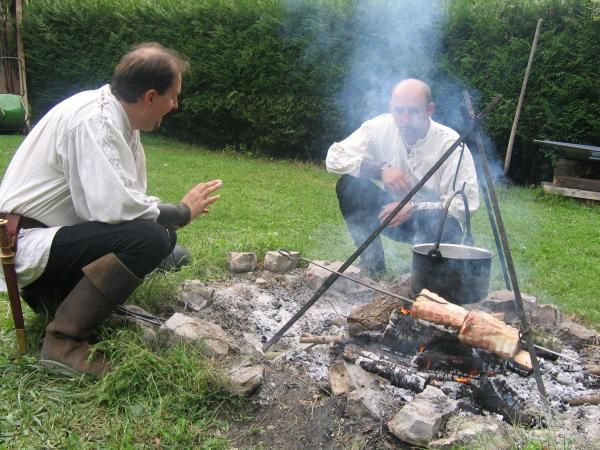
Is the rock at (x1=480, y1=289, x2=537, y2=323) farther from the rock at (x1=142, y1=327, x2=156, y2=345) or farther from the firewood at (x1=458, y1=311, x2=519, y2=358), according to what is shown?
the rock at (x1=142, y1=327, x2=156, y2=345)

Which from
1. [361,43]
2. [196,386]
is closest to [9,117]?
[361,43]

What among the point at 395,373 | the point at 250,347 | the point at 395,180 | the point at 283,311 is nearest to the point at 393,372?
the point at 395,373

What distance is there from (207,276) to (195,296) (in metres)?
0.46

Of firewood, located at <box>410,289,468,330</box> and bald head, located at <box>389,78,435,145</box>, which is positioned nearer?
firewood, located at <box>410,289,468,330</box>

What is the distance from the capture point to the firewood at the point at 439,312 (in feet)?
8.65

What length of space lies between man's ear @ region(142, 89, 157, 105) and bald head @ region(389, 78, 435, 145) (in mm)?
1702

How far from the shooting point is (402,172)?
377 centimetres

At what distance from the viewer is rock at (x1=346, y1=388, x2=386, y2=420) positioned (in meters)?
2.33

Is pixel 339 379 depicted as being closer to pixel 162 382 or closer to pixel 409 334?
pixel 409 334

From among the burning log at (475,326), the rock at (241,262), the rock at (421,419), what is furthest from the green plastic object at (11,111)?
the rock at (421,419)

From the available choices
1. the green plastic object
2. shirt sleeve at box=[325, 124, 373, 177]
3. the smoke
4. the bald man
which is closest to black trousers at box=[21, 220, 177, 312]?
the bald man

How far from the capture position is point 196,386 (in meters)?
2.47

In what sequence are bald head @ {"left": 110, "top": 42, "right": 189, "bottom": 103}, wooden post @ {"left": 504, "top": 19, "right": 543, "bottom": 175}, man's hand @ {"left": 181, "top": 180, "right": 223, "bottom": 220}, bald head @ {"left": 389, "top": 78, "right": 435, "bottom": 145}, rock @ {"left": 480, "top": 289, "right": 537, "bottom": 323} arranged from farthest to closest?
wooden post @ {"left": 504, "top": 19, "right": 543, "bottom": 175}, bald head @ {"left": 389, "top": 78, "right": 435, "bottom": 145}, rock @ {"left": 480, "top": 289, "right": 537, "bottom": 323}, man's hand @ {"left": 181, "top": 180, "right": 223, "bottom": 220}, bald head @ {"left": 110, "top": 42, "right": 189, "bottom": 103}

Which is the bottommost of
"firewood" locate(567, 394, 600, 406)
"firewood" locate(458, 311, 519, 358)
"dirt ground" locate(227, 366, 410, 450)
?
"dirt ground" locate(227, 366, 410, 450)
